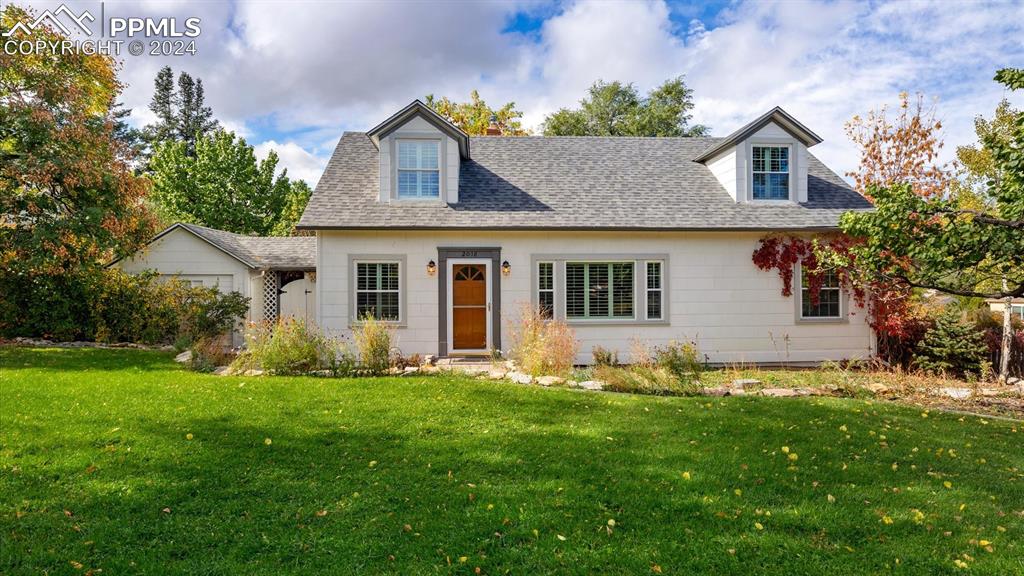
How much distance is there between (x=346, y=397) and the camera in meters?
7.24

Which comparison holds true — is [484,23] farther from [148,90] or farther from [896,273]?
[148,90]

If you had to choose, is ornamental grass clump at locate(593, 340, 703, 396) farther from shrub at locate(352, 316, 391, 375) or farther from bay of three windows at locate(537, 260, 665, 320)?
shrub at locate(352, 316, 391, 375)

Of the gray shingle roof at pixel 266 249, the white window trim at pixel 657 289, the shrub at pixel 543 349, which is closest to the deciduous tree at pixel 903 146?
the white window trim at pixel 657 289

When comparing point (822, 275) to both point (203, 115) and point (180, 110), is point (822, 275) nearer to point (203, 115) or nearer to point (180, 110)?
point (203, 115)

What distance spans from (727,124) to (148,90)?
43.7 metres

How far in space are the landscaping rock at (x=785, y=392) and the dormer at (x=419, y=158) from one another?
7347mm

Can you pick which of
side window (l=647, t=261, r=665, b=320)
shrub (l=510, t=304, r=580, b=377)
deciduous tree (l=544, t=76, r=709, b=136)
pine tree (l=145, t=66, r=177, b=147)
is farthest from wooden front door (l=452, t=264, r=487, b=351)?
pine tree (l=145, t=66, r=177, b=147)

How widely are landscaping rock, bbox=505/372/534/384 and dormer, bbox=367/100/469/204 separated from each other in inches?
180

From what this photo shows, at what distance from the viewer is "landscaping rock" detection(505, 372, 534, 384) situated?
880 centimetres

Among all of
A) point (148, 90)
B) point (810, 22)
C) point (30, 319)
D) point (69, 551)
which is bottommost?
point (69, 551)

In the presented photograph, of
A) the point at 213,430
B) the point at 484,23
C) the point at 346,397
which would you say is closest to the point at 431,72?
the point at 484,23

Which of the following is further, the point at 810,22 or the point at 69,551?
the point at 810,22

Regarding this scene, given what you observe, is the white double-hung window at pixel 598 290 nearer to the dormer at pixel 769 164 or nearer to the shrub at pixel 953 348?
the dormer at pixel 769 164

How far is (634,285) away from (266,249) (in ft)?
36.6
